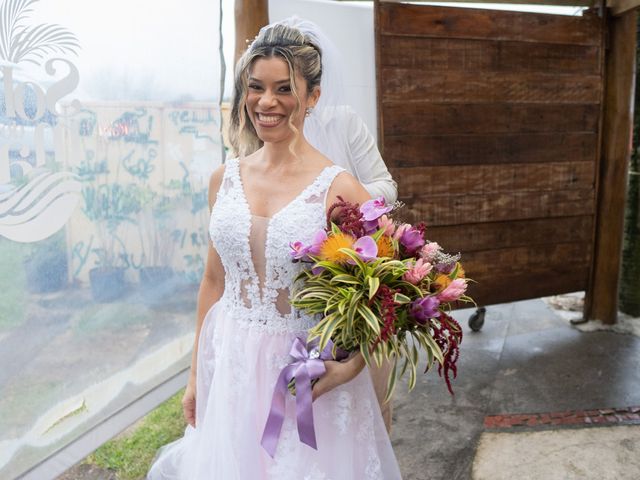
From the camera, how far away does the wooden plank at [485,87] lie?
12.6ft

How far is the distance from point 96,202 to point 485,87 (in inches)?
107

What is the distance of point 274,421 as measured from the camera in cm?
172

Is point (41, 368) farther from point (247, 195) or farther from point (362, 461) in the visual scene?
point (362, 461)

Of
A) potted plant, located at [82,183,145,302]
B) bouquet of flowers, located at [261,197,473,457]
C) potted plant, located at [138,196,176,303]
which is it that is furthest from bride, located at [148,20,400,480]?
potted plant, located at [138,196,176,303]

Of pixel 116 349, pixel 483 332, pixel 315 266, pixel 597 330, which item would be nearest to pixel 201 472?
pixel 315 266

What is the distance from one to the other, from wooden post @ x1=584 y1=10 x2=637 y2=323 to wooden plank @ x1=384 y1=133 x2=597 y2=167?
199mm

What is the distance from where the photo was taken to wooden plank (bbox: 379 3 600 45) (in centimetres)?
380

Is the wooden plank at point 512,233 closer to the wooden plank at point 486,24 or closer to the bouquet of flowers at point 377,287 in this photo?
the wooden plank at point 486,24

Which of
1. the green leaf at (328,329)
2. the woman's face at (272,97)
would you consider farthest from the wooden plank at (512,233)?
the green leaf at (328,329)

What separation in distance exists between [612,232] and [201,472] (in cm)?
400

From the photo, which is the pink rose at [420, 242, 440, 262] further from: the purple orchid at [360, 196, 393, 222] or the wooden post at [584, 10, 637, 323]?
the wooden post at [584, 10, 637, 323]

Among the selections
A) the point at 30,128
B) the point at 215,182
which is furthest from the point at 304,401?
the point at 30,128

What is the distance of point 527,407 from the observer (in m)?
3.60

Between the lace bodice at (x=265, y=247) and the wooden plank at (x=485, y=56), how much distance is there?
2251 millimetres
